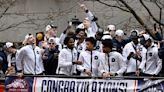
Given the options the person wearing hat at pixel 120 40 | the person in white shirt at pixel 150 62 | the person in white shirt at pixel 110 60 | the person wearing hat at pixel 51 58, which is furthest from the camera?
the person wearing hat at pixel 120 40

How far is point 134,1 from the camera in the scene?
22.2 metres

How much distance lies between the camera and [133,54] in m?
12.4

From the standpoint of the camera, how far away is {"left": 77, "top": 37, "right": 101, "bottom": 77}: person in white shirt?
464 inches

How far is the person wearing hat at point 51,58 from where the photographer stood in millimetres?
12656

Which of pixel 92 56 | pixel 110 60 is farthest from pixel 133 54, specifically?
pixel 92 56

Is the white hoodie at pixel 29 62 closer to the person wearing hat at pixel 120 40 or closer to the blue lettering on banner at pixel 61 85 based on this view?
the blue lettering on banner at pixel 61 85

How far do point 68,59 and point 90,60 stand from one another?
0.53 m

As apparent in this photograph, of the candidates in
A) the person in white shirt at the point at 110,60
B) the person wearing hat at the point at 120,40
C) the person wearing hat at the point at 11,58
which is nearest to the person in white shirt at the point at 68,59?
the person in white shirt at the point at 110,60

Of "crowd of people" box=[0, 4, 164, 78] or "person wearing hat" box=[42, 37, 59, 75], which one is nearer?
"crowd of people" box=[0, 4, 164, 78]

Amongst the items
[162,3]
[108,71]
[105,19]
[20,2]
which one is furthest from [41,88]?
[20,2]

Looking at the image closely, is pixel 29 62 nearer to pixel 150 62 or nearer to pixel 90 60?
pixel 90 60

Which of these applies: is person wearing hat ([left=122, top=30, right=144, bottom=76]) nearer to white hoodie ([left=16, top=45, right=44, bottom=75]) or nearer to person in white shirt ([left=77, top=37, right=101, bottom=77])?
person in white shirt ([left=77, top=37, right=101, bottom=77])

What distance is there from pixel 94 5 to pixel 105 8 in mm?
590

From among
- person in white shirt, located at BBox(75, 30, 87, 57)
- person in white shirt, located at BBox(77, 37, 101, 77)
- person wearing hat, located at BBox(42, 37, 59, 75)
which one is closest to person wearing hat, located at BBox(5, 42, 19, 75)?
person wearing hat, located at BBox(42, 37, 59, 75)
